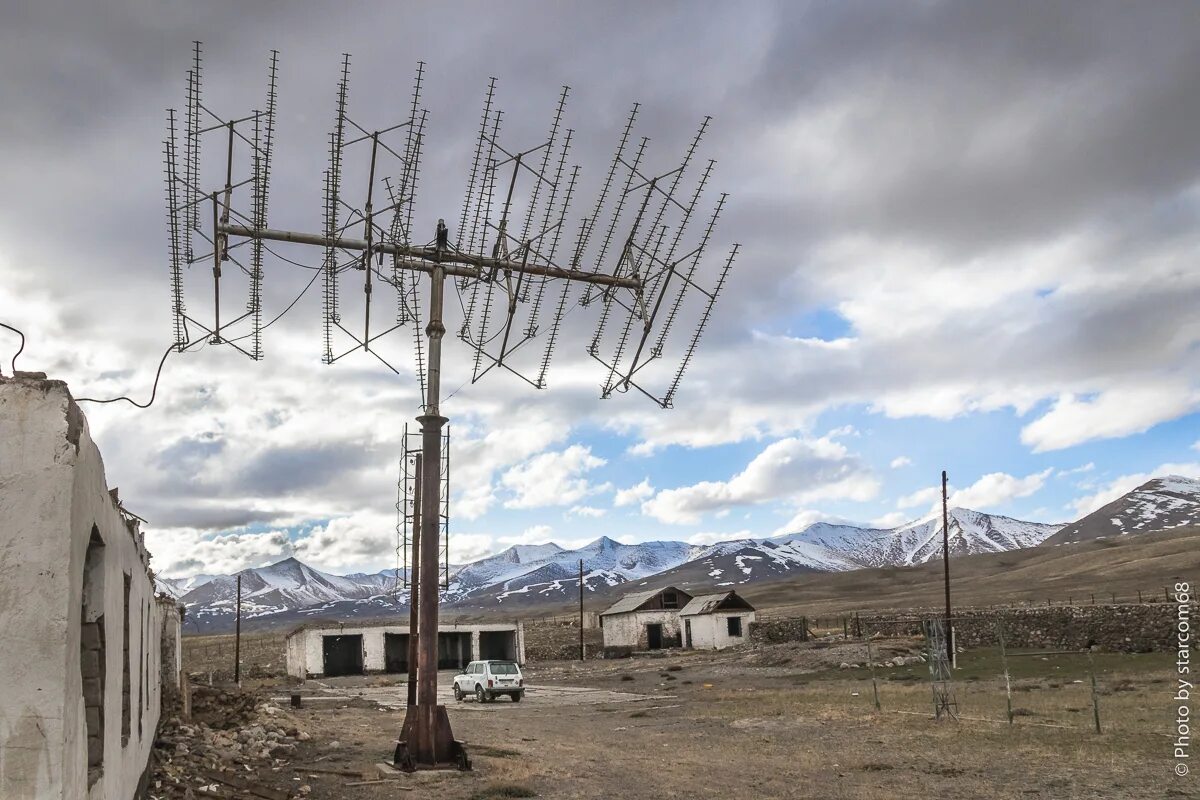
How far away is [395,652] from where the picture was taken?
67.8m

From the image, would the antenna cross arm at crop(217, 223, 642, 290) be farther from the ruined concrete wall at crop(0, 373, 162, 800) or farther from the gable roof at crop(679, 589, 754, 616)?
the gable roof at crop(679, 589, 754, 616)

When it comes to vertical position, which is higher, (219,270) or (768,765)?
(219,270)

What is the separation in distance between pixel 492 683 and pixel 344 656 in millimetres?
37650

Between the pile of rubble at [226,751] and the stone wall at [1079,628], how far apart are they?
28671mm

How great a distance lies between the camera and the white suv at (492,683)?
120ft

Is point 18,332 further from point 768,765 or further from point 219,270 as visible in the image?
point 768,765

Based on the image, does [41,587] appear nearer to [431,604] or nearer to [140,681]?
[140,681]

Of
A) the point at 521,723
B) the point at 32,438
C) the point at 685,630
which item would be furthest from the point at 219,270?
the point at 685,630

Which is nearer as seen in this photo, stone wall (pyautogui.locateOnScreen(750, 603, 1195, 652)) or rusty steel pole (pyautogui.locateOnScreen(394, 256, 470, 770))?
rusty steel pole (pyautogui.locateOnScreen(394, 256, 470, 770))

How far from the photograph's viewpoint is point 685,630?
232 feet

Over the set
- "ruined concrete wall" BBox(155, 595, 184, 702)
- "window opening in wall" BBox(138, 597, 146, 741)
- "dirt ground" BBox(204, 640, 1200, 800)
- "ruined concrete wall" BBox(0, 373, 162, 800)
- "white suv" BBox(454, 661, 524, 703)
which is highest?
"ruined concrete wall" BBox(0, 373, 162, 800)

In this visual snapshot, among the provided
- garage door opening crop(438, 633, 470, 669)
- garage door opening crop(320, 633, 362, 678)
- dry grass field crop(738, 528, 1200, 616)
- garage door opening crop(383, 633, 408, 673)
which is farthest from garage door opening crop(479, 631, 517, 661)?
dry grass field crop(738, 528, 1200, 616)

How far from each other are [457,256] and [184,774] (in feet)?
31.4

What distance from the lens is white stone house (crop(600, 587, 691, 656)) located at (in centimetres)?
7256
